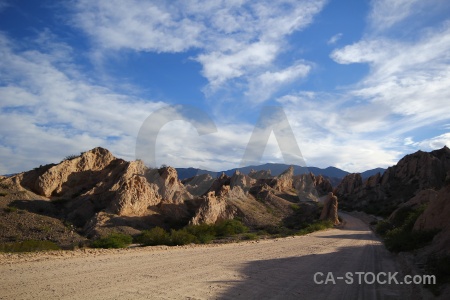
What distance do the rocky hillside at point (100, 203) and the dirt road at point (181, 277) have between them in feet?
40.3

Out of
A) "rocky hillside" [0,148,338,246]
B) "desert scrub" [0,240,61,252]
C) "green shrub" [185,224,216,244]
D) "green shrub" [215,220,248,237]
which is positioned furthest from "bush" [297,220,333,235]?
"desert scrub" [0,240,61,252]

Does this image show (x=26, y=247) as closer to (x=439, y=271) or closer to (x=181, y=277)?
(x=181, y=277)

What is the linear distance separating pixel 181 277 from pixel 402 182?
7256cm

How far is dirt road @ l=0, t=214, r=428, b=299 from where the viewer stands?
7.85 metres

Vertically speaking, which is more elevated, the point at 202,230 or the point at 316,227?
the point at 202,230

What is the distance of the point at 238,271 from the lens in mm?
11148

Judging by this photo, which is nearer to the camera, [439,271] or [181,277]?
[439,271]

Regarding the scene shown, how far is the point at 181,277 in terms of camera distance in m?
9.79

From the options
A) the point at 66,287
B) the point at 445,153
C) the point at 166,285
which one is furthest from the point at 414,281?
the point at 445,153

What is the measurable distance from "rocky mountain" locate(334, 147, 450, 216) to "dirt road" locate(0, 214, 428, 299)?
47395mm

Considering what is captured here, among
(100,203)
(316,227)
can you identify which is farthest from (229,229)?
(100,203)

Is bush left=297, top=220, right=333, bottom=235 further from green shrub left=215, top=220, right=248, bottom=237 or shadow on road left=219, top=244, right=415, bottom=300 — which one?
shadow on road left=219, top=244, right=415, bottom=300

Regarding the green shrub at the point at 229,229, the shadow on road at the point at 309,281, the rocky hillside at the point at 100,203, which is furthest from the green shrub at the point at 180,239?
the shadow on road at the point at 309,281

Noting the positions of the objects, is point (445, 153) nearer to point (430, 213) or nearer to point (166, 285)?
point (430, 213)
